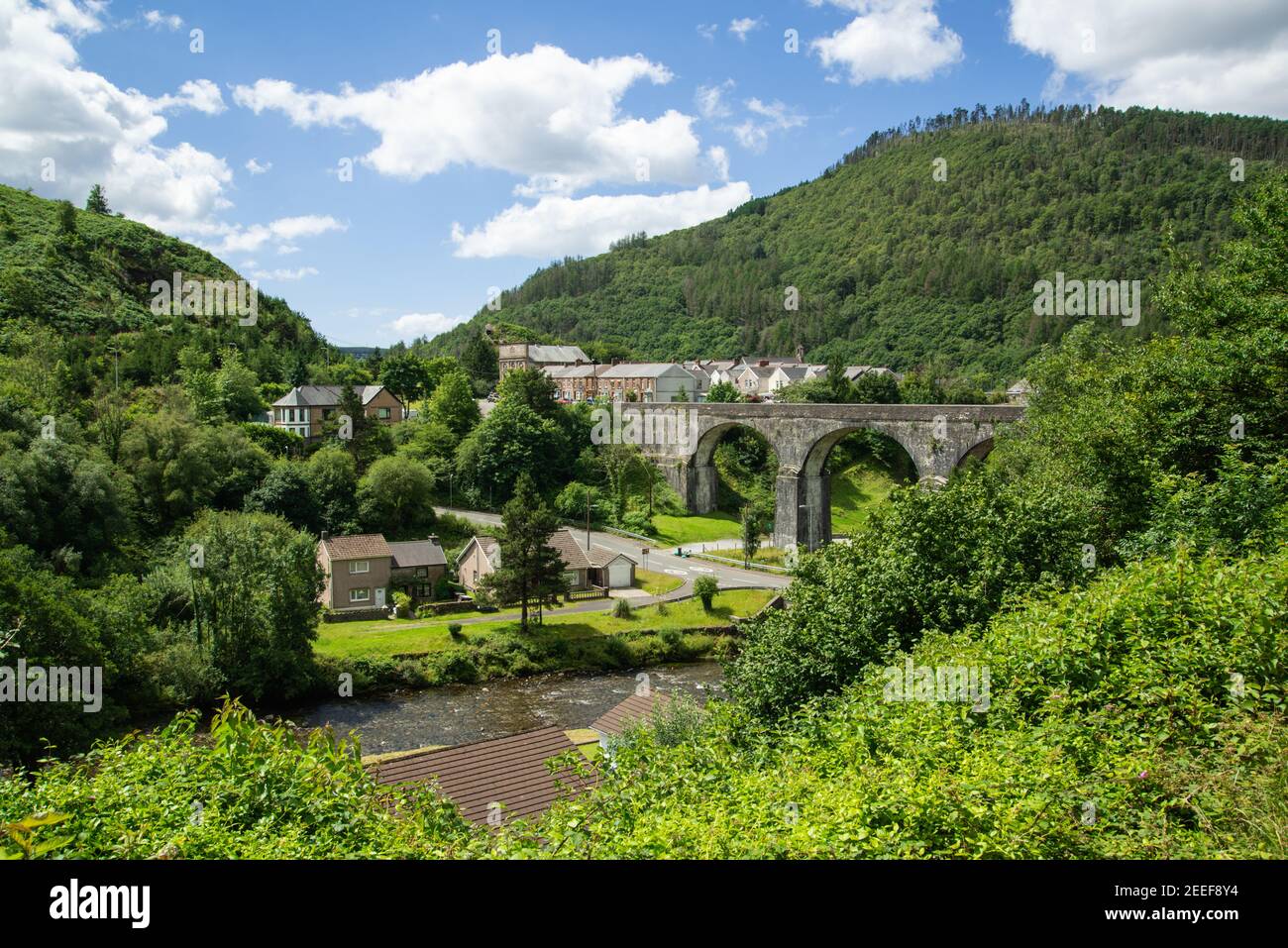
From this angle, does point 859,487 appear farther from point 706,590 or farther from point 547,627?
point 547,627

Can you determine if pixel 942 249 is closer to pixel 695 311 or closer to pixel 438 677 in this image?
pixel 695 311

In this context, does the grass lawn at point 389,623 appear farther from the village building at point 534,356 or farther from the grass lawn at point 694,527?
the village building at point 534,356

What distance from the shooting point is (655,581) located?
40000mm

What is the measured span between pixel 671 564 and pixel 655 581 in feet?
13.0

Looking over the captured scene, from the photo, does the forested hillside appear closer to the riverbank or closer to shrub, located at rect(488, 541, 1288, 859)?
the riverbank

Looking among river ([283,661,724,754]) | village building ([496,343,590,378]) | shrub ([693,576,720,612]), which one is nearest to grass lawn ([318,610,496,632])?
river ([283,661,724,754])

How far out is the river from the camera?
25.1m

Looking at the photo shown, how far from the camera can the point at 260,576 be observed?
27.7 metres

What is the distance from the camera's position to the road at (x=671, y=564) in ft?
130

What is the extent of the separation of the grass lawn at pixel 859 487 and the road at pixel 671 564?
1713 cm
